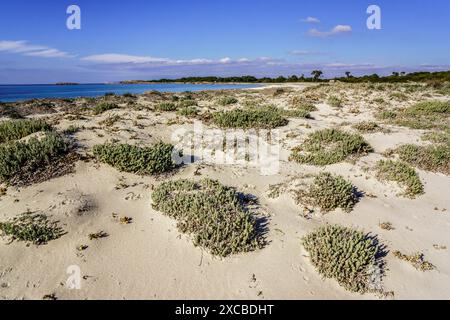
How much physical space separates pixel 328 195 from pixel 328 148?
3.73 meters

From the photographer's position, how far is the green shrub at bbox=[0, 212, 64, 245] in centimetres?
601

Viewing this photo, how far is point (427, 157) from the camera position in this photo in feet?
34.3

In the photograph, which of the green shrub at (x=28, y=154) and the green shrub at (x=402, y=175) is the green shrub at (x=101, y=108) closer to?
the green shrub at (x=28, y=154)

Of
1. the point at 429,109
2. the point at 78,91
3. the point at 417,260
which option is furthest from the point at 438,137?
the point at 78,91

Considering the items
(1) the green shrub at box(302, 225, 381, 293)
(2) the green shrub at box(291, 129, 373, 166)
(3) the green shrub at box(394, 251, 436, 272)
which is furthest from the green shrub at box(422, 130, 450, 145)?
(1) the green shrub at box(302, 225, 381, 293)

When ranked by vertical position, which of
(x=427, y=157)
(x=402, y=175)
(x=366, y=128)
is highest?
(x=366, y=128)

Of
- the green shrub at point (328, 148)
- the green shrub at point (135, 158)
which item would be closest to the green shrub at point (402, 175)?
the green shrub at point (328, 148)

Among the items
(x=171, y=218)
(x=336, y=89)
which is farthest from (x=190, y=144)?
(x=336, y=89)

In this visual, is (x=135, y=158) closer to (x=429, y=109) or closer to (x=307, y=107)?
(x=307, y=107)

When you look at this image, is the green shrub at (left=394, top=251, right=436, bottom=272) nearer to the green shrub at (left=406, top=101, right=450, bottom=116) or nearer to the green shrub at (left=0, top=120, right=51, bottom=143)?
the green shrub at (left=0, top=120, right=51, bottom=143)

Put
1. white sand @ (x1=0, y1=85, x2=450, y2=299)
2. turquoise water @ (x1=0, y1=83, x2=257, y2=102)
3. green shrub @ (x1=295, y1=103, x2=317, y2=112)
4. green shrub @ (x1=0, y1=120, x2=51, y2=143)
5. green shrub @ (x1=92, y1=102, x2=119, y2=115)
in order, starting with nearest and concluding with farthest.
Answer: white sand @ (x1=0, y1=85, x2=450, y2=299), green shrub @ (x1=0, y1=120, x2=51, y2=143), green shrub @ (x1=92, y1=102, x2=119, y2=115), green shrub @ (x1=295, y1=103, x2=317, y2=112), turquoise water @ (x1=0, y1=83, x2=257, y2=102)

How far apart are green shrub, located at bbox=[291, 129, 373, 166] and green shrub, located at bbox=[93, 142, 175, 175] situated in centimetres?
426
